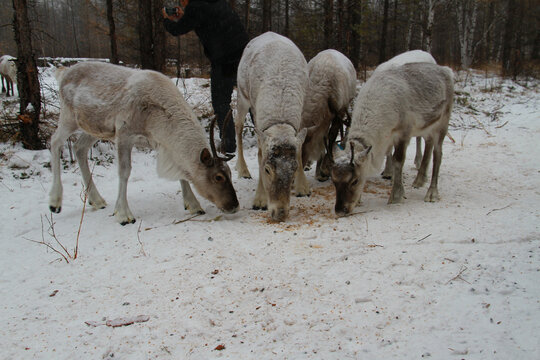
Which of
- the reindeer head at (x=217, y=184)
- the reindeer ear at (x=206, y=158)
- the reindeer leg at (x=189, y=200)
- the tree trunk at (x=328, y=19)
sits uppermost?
the tree trunk at (x=328, y=19)

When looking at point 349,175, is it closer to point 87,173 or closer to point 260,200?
point 260,200

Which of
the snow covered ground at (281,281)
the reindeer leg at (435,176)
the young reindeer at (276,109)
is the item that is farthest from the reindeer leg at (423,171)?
the young reindeer at (276,109)

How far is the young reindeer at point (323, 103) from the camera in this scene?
5805 mm

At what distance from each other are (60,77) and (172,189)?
237cm

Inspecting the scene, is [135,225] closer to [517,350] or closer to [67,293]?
[67,293]

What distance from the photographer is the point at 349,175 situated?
4.58 metres

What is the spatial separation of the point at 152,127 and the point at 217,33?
3264 millimetres

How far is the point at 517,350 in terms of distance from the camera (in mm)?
2043

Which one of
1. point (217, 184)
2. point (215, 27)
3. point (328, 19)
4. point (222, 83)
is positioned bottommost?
point (217, 184)

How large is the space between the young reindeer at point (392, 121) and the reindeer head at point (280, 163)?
65 centimetres

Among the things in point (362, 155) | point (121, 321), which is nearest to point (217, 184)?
point (362, 155)

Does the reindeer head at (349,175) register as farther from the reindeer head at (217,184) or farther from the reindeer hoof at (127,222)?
the reindeer hoof at (127,222)

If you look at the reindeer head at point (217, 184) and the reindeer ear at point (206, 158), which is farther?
the reindeer head at point (217, 184)

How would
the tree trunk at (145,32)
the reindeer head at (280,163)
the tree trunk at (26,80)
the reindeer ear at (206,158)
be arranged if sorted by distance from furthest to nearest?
the tree trunk at (145,32), the tree trunk at (26,80), the reindeer ear at (206,158), the reindeer head at (280,163)
